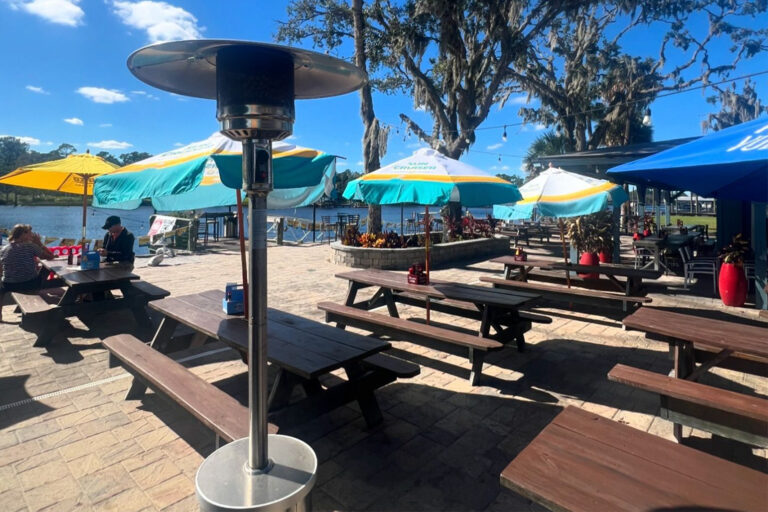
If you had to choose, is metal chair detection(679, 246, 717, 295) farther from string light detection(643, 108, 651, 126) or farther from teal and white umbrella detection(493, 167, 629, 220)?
string light detection(643, 108, 651, 126)

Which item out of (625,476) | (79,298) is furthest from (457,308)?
(79,298)

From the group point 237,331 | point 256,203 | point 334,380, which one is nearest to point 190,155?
point 237,331

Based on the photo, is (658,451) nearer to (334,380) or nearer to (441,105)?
(334,380)

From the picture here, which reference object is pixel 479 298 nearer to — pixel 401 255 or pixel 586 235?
pixel 401 255

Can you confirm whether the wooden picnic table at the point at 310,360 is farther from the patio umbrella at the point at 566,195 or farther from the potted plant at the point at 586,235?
the potted plant at the point at 586,235

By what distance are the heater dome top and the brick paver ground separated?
2.04 metres

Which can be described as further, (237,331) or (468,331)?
(468,331)

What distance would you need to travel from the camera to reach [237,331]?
3.27 m

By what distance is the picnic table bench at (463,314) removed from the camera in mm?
3828

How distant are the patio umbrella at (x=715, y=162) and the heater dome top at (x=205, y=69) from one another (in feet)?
5.53

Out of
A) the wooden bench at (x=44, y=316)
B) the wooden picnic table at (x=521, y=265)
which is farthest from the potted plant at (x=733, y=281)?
the wooden bench at (x=44, y=316)

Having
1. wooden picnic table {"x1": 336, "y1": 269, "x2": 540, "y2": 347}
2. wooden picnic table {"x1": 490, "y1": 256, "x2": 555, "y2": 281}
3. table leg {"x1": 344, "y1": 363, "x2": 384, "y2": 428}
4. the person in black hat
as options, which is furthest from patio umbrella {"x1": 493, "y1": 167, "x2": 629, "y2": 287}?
the person in black hat

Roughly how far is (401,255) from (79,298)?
667 centimetres

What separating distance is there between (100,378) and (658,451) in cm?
447
